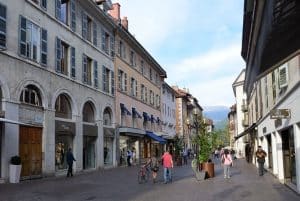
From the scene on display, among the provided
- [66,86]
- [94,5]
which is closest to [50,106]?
[66,86]

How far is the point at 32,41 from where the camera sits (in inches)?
901

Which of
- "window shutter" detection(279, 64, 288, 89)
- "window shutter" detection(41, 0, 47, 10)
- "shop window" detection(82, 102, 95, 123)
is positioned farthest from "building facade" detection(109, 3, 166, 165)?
"window shutter" detection(279, 64, 288, 89)

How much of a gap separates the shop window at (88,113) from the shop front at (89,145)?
679mm

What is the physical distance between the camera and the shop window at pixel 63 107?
26266 mm

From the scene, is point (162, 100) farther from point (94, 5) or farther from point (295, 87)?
point (295, 87)

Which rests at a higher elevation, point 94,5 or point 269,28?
point 94,5

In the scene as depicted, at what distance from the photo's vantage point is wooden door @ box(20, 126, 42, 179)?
2161 centimetres

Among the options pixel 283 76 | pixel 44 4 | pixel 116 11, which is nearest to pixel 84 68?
pixel 44 4

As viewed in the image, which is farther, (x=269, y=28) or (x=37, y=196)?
(x=37, y=196)

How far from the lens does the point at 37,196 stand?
14.6m

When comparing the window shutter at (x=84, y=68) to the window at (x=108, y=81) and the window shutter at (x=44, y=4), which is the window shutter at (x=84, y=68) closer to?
the window at (x=108, y=81)

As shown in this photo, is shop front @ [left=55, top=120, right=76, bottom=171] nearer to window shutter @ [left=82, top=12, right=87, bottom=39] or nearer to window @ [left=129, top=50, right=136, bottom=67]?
window shutter @ [left=82, top=12, right=87, bottom=39]

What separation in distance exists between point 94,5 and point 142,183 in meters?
16.1

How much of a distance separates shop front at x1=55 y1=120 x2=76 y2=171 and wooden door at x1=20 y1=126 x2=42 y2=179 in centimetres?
223
